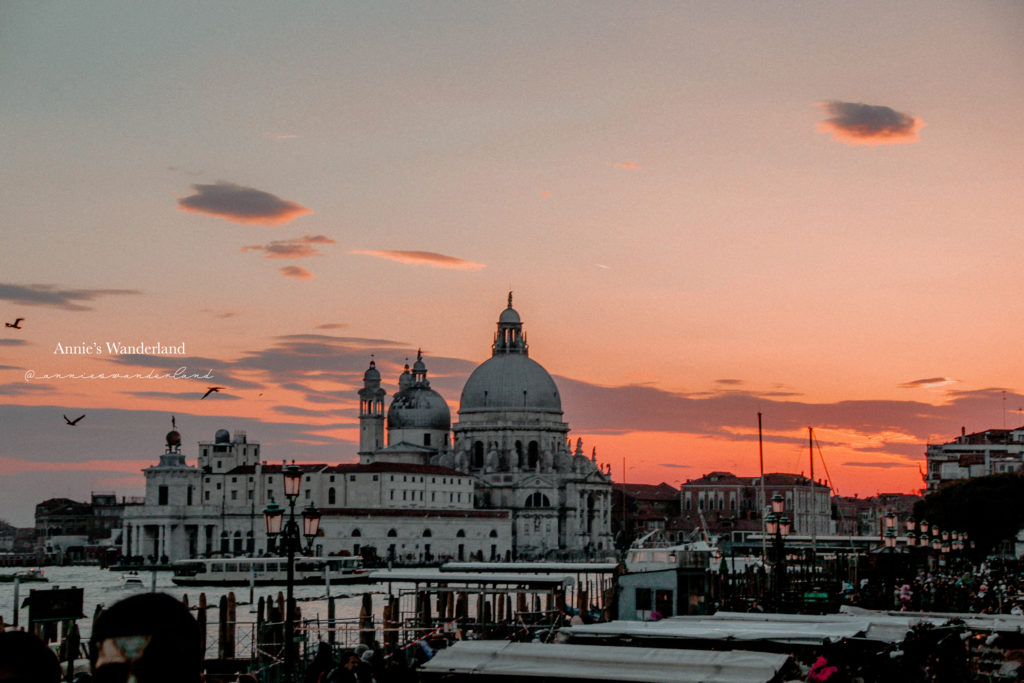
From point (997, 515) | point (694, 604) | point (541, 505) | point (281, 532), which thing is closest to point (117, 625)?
point (281, 532)

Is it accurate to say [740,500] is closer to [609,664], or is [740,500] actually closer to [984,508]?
[984,508]

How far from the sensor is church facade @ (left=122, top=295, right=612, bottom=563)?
112 meters

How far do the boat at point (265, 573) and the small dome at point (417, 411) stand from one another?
37.1 meters

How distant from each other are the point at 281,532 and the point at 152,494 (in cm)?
9984

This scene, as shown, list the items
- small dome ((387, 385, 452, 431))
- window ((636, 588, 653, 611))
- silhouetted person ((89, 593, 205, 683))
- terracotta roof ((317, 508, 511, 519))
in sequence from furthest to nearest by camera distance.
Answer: small dome ((387, 385, 452, 431)) < terracotta roof ((317, 508, 511, 519)) < window ((636, 588, 653, 611)) < silhouetted person ((89, 593, 205, 683))

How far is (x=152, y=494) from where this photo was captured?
4481 inches

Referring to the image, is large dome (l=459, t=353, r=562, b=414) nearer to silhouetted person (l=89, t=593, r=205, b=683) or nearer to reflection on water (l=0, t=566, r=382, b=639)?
reflection on water (l=0, t=566, r=382, b=639)

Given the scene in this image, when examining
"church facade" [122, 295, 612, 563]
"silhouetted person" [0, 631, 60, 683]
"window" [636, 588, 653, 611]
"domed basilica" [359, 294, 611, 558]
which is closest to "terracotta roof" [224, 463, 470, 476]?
"church facade" [122, 295, 612, 563]

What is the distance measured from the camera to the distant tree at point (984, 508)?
6075 cm

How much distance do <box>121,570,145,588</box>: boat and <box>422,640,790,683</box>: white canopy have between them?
83288mm

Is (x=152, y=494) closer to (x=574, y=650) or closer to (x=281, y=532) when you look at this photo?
(x=281, y=532)

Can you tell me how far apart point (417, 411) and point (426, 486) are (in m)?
18.0

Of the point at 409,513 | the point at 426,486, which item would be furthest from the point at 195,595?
the point at 426,486

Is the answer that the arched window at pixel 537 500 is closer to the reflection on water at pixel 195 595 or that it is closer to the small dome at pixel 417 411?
the small dome at pixel 417 411
